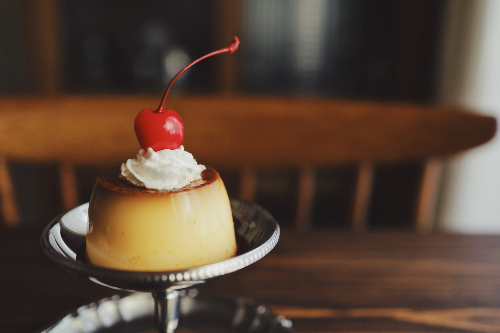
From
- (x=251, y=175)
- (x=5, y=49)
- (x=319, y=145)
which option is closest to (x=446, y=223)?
(x=319, y=145)

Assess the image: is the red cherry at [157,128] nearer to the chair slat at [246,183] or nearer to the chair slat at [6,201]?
the chair slat at [246,183]

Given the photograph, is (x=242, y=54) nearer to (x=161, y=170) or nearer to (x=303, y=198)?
(x=303, y=198)

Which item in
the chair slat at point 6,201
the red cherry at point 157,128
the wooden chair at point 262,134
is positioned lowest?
the chair slat at point 6,201

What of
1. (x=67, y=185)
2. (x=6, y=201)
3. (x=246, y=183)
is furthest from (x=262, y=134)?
(x=6, y=201)

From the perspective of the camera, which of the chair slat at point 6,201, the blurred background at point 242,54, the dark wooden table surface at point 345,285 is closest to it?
the dark wooden table surface at point 345,285

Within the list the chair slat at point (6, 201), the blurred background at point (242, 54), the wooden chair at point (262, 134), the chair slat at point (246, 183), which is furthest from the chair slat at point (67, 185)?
the blurred background at point (242, 54)

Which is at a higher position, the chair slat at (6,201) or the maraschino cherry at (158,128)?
the maraschino cherry at (158,128)

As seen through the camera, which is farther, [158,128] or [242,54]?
[242,54]

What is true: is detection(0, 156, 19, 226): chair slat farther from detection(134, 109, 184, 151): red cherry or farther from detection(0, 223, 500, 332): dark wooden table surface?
detection(134, 109, 184, 151): red cherry
